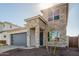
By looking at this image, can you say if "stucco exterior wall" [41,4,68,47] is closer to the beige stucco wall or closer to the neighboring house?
the neighboring house

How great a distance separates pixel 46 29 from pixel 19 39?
84cm

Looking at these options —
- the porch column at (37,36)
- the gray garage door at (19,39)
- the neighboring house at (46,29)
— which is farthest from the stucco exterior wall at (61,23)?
the gray garage door at (19,39)

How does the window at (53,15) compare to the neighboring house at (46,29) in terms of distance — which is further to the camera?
the window at (53,15)

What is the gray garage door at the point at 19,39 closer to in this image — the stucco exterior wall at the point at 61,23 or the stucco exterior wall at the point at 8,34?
the stucco exterior wall at the point at 8,34

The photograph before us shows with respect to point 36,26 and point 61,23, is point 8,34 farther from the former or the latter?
point 61,23

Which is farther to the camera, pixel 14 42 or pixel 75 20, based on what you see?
pixel 14 42

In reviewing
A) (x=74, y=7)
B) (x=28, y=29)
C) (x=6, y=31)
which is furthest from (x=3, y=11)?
(x=74, y=7)

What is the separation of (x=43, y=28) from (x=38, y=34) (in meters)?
0.22

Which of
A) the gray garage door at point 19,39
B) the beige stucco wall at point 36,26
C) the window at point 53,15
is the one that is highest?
the window at point 53,15

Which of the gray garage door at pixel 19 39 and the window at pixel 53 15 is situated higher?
the window at pixel 53 15

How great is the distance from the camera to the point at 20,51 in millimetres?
3625

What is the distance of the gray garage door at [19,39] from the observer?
146 inches

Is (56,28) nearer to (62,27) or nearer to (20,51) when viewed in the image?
(62,27)

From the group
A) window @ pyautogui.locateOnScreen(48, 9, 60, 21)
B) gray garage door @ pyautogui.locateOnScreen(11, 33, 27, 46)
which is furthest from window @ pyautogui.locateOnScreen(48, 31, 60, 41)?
gray garage door @ pyautogui.locateOnScreen(11, 33, 27, 46)
